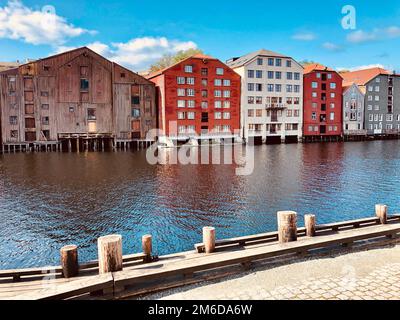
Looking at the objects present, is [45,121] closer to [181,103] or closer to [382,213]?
[181,103]

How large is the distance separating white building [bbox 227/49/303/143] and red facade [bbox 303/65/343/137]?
249 centimetres

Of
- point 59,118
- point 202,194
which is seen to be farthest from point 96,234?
point 59,118

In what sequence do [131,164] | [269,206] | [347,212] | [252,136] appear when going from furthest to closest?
1. [252,136]
2. [131,164]
3. [269,206]
4. [347,212]

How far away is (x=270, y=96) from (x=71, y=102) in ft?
139

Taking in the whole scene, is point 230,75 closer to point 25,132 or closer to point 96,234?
point 25,132

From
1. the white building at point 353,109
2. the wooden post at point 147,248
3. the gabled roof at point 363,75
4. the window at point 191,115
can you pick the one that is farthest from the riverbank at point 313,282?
the gabled roof at point 363,75

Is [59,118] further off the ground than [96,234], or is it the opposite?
[59,118]

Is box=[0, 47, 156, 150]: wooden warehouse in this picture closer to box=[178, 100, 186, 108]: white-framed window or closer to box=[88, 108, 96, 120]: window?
box=[88, 108, 96, 120]: window

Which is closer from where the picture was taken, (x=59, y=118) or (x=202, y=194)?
(x=202, y=194)

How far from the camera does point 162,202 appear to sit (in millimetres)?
23203

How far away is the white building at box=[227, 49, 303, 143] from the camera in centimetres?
7662
